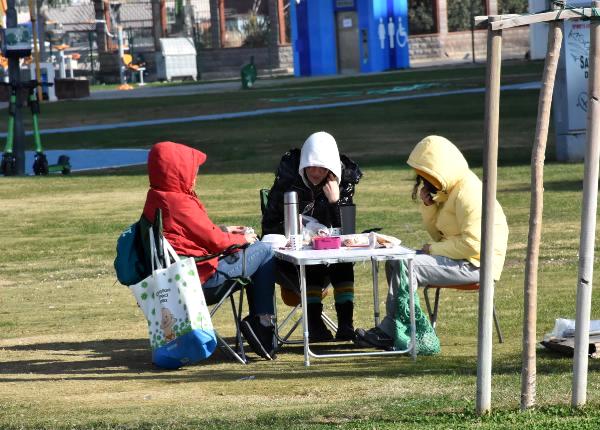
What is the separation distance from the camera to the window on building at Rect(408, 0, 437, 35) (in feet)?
229

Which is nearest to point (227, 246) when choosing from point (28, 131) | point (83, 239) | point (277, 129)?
point (83, 239)

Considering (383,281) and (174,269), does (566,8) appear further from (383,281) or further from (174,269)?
(383,281)

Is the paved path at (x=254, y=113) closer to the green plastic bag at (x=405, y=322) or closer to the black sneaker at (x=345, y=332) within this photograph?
the black sneaker at (x=345, y=332)

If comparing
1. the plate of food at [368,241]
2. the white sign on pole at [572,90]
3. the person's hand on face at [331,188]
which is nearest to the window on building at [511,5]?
the white sign on pole at [572,90]

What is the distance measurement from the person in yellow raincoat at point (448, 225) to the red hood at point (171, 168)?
129 centimetres

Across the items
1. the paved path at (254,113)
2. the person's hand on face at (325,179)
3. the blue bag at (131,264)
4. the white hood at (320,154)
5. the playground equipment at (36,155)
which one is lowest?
the paved path at (254,113)

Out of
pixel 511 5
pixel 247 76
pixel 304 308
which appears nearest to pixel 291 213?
pixel 304 308

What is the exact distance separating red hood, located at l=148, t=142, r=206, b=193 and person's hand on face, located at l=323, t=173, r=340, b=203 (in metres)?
0.95

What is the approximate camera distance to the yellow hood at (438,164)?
27.4 feet

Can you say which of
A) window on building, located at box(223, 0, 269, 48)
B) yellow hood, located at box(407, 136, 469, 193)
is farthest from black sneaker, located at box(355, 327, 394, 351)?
window on building, located at box(223, 0, 269, 48)

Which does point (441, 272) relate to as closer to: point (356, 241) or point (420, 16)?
point (356, 241)

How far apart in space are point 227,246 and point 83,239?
7373 mm

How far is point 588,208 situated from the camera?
610cm

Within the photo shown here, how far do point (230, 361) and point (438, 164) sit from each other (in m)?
1.69
